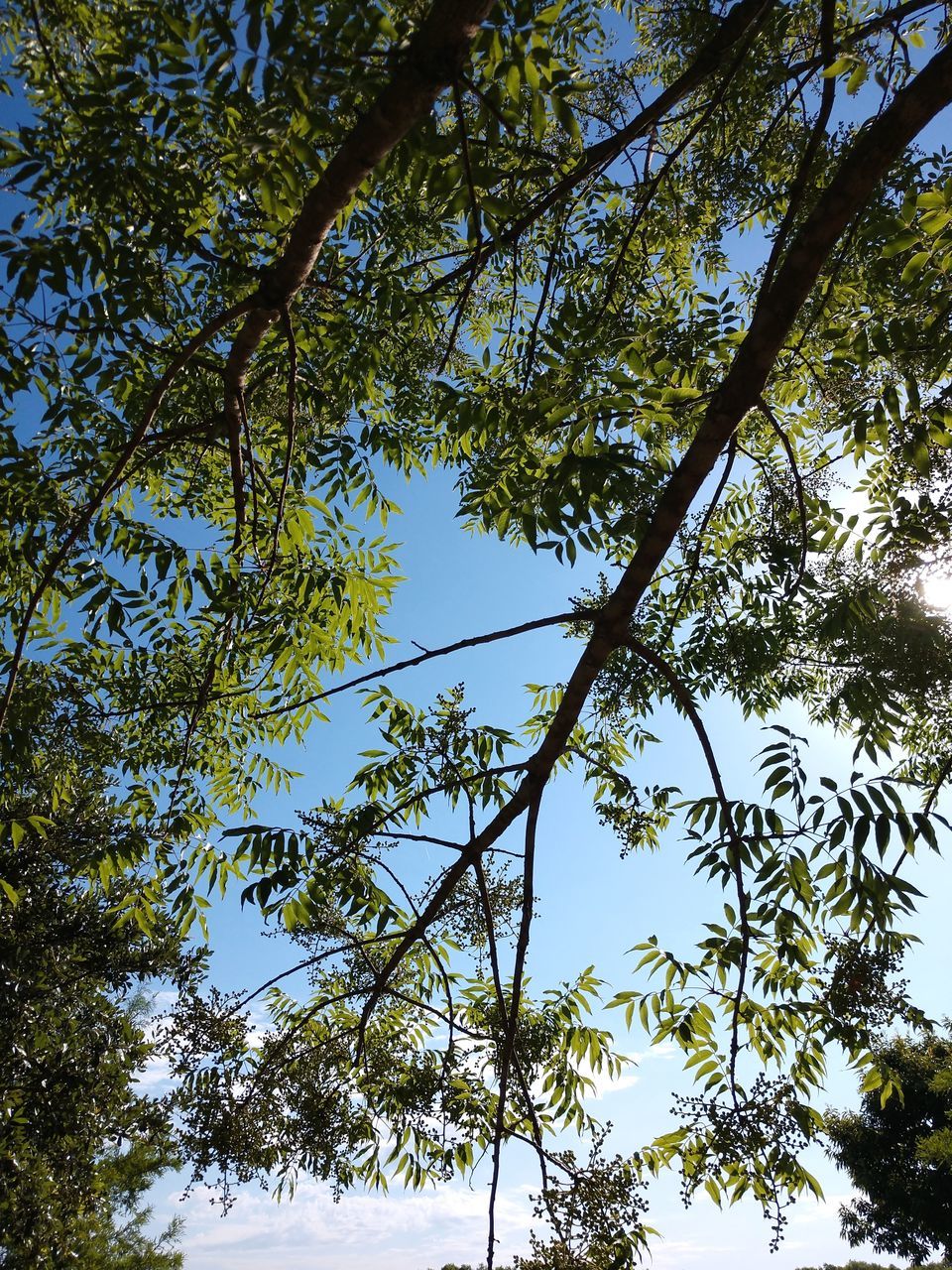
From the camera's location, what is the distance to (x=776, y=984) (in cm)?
295

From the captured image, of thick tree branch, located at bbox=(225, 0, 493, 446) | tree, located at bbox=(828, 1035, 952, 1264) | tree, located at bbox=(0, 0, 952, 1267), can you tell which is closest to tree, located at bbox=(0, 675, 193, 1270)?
tree, located at bbox=(0, 0, 952, 1267)

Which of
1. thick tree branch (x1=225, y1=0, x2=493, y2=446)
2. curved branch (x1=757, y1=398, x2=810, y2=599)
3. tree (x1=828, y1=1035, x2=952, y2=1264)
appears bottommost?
tree (x1=828, y1=1035, x2=952, y2=1264)

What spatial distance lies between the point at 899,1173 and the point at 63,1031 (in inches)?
580

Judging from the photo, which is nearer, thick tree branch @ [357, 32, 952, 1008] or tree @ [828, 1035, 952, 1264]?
thick tree branch @ [357, 32, 952, 1008]

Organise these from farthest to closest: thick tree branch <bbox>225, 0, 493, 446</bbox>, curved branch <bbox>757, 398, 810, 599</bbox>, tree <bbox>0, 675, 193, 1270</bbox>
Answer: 1. tree <bbox>0, 675, 193, 1270</bbox>
2. curved branch <bbox>757, 398, 810, 599</bbox>
3. thick tree branch <bbox>225, 0, 493, 446</bbox>

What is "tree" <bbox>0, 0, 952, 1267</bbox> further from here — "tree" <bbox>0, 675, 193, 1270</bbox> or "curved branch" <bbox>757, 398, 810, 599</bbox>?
"tree" <bbox>0, 675, 193, 1270</bbox>

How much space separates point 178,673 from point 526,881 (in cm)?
262

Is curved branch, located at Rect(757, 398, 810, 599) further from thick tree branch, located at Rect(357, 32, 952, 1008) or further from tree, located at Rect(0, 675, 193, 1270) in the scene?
tree, located at Rect(0, 675, 193, 1270)

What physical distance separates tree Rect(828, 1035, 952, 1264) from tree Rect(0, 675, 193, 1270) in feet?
38.1

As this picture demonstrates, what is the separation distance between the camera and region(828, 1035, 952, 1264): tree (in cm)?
1360

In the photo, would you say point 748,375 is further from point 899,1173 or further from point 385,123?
point 899,1173

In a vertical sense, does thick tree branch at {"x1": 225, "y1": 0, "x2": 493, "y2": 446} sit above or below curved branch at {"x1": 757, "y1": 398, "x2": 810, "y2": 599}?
above

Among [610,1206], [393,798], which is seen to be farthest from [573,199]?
[610,1206]

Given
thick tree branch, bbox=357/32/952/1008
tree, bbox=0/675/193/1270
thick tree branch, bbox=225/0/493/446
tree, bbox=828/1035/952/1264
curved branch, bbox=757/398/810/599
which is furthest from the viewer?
tree, bbox=828/1035/952/1264
